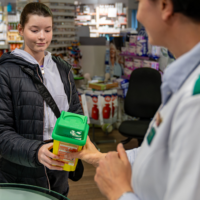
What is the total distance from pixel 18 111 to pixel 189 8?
3.83ft

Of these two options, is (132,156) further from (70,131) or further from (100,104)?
(100,104)

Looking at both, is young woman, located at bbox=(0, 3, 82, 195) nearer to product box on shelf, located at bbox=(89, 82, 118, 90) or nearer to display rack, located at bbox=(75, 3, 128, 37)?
product box on shelf, located at bbox=(89, 82, 118, 90)

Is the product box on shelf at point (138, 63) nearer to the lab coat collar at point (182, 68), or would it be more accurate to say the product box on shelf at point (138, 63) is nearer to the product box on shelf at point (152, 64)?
the product box on shelf at point (152, 64)

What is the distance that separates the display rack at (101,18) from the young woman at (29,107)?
10.2m

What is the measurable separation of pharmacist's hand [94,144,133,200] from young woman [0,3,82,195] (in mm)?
560

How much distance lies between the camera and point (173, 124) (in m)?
0.58

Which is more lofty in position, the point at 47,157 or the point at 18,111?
the point at 18,111

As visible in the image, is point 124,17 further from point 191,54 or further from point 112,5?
point 191,54

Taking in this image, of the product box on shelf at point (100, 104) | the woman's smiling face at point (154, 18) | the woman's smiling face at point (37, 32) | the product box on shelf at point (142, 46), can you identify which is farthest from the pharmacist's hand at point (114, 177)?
the product box on shelf at point (142, 46)

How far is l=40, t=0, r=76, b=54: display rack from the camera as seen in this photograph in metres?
4.55

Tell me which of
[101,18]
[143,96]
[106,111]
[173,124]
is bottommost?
[106,111]

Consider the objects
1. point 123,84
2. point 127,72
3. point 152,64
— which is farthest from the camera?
point 127,72

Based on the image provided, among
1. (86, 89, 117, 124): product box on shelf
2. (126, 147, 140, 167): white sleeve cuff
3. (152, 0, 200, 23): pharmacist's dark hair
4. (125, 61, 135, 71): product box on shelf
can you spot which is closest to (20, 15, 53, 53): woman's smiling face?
(126, 147, 140, 167): white sleeve cuff

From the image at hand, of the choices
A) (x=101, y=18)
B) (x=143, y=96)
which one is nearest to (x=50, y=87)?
(x=143, y=96)
